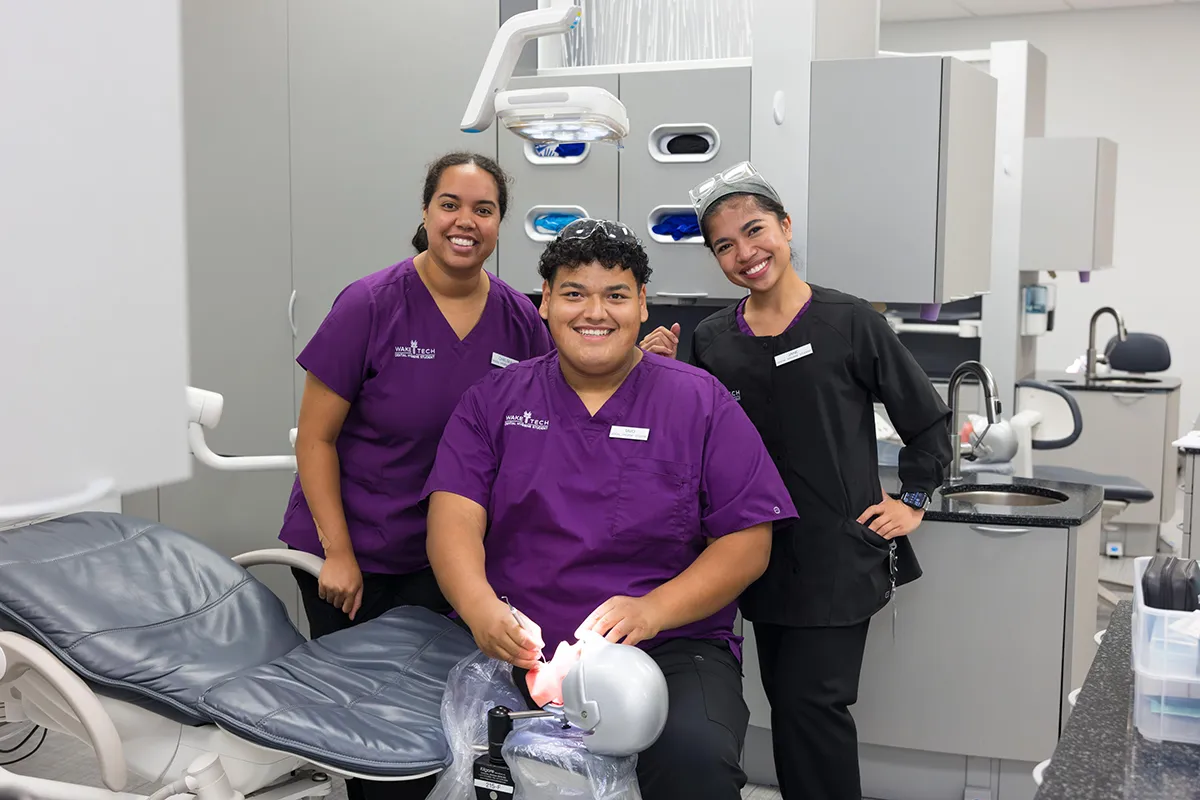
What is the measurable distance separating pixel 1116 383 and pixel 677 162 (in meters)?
3.52

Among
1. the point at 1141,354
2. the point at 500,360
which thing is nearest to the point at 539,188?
the point at 500,360

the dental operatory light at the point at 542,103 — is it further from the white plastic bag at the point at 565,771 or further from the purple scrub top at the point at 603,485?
the white plastic bag at the point at 565,771

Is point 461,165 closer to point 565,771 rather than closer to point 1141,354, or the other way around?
point 565,771

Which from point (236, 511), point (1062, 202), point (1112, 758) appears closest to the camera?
point (1112, 758)

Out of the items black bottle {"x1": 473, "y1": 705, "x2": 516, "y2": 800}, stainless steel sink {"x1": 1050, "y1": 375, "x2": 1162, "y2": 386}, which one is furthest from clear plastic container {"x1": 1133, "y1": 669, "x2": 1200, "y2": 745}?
stainless steel sink {"x1": 1050, "y1": 375, "x2": 1162, "y2": 386}

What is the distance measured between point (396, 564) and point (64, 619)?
2.06ft

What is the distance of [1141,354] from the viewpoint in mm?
5574

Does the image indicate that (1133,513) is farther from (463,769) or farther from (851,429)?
(463,769)

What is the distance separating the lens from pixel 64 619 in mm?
1757

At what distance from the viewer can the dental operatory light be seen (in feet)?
7.13

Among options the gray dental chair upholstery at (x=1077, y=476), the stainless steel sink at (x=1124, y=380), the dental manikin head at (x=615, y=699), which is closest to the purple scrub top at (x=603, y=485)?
the dental manikin head at (x=615, y=699)

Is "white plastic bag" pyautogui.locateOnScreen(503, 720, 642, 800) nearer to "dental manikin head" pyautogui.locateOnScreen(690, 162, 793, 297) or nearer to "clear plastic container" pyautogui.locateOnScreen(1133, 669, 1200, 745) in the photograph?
"clear plastic container" pyautogui.locateOnScreen(1133, 669, 1200, 745)

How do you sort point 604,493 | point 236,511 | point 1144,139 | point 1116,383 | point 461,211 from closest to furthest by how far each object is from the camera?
point 604,493 → point 461,211 → point 236,511 → point 1116,383 → point 1144,139

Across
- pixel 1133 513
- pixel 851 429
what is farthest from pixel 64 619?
pixel 1133 513
